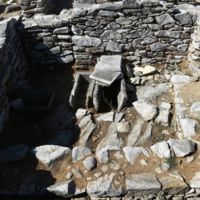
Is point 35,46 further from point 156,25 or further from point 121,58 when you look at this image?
point 156,25

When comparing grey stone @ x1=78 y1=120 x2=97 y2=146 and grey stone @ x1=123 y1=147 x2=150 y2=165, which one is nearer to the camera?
grey stone @ x1=123 y1=147 x2=150 y2=165

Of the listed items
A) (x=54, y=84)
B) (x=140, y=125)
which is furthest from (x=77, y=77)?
(x=140, y=125)

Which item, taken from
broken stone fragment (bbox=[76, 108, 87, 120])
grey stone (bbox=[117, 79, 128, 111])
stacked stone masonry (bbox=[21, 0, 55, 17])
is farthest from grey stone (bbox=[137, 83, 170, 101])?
stacked stone masonry (bbox=[21, 0, 55, 17])

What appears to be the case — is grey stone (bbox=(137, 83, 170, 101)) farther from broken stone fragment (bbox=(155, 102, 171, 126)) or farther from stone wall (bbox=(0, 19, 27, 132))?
stone wall (bbox=(0, 19, 27, 132))

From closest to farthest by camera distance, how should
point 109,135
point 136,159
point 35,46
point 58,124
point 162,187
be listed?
point 162,187, point 136,159, point 109,135, point 58,124, point 35,46

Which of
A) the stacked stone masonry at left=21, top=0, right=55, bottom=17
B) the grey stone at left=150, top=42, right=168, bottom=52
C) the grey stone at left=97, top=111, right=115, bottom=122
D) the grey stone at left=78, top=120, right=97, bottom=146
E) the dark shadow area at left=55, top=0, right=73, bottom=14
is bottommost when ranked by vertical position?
the grey stone at left=78, top=120, right=97, bottom=146

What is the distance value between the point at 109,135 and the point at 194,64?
297 centimetres

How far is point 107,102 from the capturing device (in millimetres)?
8398

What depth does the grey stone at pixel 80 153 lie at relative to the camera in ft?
21.8

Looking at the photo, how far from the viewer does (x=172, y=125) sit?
7715 mm

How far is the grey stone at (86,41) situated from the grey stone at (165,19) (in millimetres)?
1499

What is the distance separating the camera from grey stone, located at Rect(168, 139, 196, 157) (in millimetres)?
6555

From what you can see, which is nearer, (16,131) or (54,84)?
(16,131)

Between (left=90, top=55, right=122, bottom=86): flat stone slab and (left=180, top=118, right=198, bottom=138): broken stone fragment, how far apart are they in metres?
1.86
